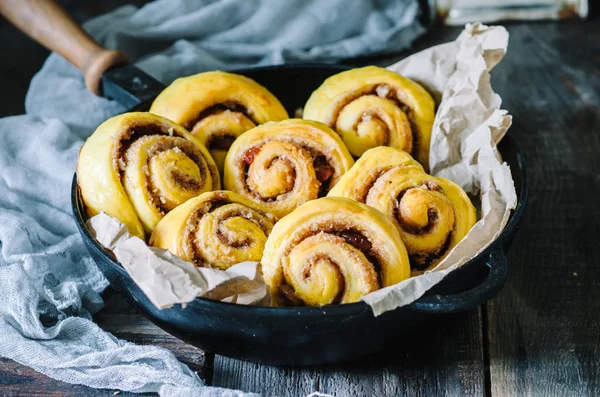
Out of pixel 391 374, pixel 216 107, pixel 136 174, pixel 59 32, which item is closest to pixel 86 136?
pixel 59 32

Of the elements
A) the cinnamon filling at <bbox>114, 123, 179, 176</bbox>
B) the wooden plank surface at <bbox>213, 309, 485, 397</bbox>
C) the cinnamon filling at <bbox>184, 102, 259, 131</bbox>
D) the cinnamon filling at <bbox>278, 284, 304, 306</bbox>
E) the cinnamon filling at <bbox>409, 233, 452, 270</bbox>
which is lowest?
the wooden plank surface at <bbox>213, 309, 485, 397</bbox>

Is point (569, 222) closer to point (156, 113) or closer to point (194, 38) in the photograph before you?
point (156, 113)

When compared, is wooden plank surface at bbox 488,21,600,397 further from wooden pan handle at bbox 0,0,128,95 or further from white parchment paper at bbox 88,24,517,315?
wooden pan handle at bbox 0,0,128,95

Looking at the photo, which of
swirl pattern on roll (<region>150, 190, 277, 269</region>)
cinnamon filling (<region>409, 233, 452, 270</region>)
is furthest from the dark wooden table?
swirl pattern on roll (<region>150, 190, 277, 269</region>)

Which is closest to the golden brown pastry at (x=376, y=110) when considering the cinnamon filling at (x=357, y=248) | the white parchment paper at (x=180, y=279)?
the cinnamon filling at (x=357, y=248)

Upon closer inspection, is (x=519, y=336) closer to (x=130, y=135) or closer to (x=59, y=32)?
(x=130, y=135)

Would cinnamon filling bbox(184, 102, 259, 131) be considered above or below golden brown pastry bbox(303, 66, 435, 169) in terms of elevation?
above
